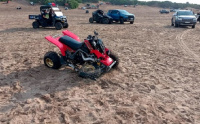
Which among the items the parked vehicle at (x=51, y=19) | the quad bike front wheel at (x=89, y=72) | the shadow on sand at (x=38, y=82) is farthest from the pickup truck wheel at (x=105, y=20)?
the quad bike front wheel at (x=89, y=72)

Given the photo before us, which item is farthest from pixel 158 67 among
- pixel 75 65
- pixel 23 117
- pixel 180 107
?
pixel 23 117

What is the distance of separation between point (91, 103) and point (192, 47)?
289 inches

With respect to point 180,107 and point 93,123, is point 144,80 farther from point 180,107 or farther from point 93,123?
point 93,123

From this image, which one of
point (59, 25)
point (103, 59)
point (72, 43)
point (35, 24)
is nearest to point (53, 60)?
point (72, 43)

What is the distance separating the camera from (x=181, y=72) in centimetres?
609

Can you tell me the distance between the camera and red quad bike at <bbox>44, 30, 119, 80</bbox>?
5281 millimetres

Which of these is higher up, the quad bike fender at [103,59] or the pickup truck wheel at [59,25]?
the pickup truck wheel at [59,25]

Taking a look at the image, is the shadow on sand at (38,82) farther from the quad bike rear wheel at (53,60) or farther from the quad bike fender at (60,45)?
the quad bike fender at (60,45)

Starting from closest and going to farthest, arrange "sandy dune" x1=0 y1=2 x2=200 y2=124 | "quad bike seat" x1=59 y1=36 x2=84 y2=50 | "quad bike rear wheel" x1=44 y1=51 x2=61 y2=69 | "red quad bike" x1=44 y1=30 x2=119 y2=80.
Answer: "sandy dune" x1=0 y1=2 x2=200 y2=124
"red quad bike" x1=44 y1=30 x2=119 y2=80
"quad bike seat" x1=59 y1=36 x2=84 y2=50
"quad bike rear wheel" x1=44 y1=51 x2=61 y2=69

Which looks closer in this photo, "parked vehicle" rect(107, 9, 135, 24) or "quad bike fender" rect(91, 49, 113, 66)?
"quad bike fender" rect(91, 49, 113, 66)

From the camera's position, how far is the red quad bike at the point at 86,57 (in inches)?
208

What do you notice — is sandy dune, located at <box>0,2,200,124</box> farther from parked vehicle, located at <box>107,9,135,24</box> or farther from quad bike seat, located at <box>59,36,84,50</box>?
parked vehicle, located at <box>107,9,135,24</box>

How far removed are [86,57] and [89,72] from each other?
1.70ft

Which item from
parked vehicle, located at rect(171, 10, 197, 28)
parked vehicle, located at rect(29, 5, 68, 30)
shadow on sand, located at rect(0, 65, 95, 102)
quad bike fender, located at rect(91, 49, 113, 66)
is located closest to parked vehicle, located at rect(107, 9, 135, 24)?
parked vehicle, located at rect(171, 10, 197, 28)
